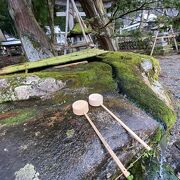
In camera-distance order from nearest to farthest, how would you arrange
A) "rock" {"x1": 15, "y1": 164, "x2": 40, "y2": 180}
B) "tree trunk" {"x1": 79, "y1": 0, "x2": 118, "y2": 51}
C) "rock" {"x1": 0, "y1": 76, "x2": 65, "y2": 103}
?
"rock" {"x1": 15, "y1": 164, "x2": 40, "y2": 180} → "rock" {"x1": 0, "y1": 76, "x2": 65, "y2": 103} → "tree trunk" {"x1": 79, "y1": 0, "x2": 118, "y2": 51}

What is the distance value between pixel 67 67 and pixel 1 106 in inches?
42.8

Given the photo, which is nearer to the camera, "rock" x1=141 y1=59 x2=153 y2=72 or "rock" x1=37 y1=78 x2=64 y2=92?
"rock" x1=37 y1=78 x2=64 y2=92

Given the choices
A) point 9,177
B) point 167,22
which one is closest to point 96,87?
point 9,177

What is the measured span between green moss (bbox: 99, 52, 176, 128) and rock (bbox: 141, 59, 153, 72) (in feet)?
0.19

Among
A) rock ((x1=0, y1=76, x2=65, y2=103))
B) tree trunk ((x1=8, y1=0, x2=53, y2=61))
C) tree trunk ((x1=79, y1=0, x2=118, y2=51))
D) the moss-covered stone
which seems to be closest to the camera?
the moss-covered stone

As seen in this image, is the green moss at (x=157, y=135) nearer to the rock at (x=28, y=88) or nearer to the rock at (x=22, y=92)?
the rock at (x=28, y=88)

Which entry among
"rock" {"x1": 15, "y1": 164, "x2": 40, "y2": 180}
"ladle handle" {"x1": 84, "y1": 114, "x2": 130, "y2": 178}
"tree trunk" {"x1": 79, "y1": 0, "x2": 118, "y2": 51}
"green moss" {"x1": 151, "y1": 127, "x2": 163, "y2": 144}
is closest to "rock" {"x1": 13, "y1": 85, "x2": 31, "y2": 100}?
"ladle handle" {"x1": 84, "y1": 114, "x2": 130, "y2": 178}

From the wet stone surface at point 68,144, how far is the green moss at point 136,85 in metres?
0.13

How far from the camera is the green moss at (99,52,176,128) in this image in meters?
1.80

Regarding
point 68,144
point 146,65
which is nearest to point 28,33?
point 146,65

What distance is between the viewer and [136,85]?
7.33 feet

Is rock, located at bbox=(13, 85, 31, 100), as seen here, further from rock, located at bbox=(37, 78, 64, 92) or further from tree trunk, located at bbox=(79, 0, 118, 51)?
tree trunk, located at bbox=(79, 0, 118, 51)

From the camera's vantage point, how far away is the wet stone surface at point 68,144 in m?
1.27

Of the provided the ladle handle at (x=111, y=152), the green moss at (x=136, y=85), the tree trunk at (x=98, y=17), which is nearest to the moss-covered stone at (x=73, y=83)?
the green moss at (x=136, y=85)
